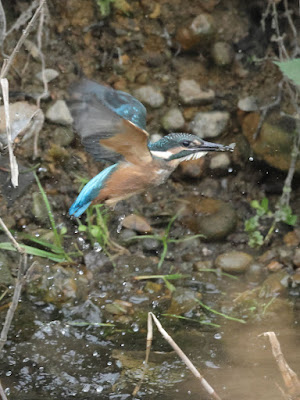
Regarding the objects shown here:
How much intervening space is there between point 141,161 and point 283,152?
183 centimetres

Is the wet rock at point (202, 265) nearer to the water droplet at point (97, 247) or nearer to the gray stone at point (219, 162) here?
the water droplet at point (97, 247)

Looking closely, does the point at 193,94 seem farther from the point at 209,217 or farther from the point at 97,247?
the point at 97,247

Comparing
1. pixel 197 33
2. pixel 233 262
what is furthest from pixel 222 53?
pixel 233 262

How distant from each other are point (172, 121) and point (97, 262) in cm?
102

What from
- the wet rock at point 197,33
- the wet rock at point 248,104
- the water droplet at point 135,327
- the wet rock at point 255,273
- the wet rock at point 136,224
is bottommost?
the wet rock at point 255,273

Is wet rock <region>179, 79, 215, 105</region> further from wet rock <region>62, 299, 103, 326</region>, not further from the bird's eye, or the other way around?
the bird's eye

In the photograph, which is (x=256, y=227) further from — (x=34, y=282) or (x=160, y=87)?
(x=34, y=282)

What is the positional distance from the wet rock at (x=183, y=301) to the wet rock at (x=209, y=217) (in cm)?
54

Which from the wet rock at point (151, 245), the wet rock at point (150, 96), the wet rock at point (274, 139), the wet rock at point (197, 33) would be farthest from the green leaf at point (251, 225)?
the wet rock at point (197, 33)

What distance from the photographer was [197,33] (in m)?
4.21

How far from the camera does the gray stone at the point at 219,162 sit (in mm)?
4234

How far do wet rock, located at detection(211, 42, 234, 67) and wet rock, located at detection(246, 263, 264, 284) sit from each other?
132cm

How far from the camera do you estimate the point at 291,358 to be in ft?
9.71

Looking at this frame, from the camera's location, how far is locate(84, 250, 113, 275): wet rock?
3781 mm
